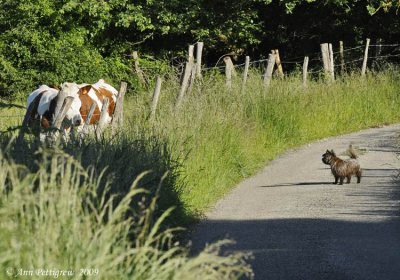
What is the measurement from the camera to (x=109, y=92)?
23984 millimetres

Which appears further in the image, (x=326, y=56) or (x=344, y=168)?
(x=326, y=56)

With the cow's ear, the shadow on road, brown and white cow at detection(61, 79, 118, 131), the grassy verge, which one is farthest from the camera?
the cow's ear

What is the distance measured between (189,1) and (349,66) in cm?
577

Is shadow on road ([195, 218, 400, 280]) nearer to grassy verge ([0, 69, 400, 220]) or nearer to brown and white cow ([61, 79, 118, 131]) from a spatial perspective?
grassy verge ([0, 69, 400, 220])

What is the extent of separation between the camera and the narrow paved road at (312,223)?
437 inches

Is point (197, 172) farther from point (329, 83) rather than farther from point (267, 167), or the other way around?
point (329, 83)

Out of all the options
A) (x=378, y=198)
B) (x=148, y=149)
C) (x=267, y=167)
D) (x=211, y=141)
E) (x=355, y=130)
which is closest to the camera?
(x=148, y=149)

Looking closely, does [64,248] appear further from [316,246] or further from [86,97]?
[86,97]

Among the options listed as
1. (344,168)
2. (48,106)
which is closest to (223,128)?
(344,168)

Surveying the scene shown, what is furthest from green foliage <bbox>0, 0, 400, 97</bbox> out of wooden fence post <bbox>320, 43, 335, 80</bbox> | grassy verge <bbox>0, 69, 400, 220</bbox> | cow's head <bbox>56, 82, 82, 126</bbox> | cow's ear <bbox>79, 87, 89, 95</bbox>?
cow's head <bbox>56, 82, 82, 126</bbox>

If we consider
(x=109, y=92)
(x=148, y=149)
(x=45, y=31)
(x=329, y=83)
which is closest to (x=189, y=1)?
(x=45, y=31)

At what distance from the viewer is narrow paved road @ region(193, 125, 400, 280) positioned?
36.4 feet

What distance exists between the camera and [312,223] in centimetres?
1376

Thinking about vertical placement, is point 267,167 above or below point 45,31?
below
